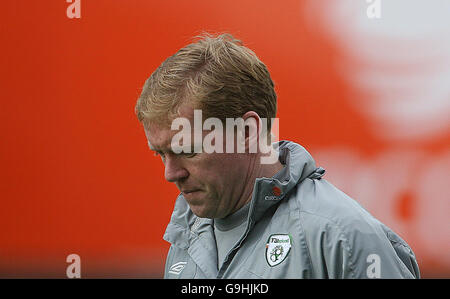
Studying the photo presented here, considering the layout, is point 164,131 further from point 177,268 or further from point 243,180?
point 177,268

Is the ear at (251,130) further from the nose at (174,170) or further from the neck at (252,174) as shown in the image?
the nose at (174,170)

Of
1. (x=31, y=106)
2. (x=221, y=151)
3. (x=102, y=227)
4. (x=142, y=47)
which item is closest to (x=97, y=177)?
(x=102, y=227)

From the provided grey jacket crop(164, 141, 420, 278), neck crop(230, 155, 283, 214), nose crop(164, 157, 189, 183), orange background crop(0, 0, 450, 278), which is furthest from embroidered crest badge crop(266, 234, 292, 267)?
orange background crop(0, 0, 450, 278)

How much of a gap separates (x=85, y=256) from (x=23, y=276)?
0.35 m

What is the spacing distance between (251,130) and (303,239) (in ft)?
1.02

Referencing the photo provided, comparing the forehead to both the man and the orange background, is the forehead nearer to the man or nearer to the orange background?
the man

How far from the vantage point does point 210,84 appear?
121 centimetres

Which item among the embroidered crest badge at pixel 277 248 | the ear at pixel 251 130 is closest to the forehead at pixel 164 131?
the ear at pixel 251 130

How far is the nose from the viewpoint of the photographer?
48.8 inches

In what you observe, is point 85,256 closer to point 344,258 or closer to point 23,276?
point 23,276

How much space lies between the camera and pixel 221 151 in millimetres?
1233

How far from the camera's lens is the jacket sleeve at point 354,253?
3.43 feet

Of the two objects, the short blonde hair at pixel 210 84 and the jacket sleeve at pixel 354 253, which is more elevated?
the short blonde hair at pixel 210 84

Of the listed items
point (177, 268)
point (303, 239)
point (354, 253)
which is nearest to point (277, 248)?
point (303, 239)
